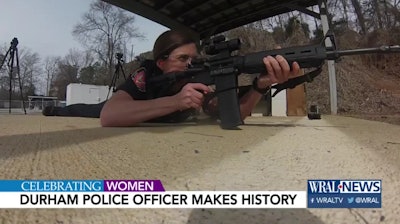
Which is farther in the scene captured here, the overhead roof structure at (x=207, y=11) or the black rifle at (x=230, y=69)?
the overhead roof structure at (x=207, y=11)

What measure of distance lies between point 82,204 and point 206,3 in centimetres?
327

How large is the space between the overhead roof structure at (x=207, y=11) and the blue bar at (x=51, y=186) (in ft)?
9.03

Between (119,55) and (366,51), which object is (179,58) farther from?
(119,55)

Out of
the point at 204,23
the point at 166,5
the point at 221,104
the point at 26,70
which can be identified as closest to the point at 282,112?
the point at 204,23

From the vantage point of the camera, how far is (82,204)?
0.32 meters

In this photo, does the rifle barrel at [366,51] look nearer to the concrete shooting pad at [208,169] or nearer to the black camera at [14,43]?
the concrete shooting pad at [208,169]

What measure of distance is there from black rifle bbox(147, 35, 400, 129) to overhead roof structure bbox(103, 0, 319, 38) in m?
1.90

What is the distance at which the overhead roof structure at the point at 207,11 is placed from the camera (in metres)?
2.99

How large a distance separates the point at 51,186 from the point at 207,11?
3.37 metres

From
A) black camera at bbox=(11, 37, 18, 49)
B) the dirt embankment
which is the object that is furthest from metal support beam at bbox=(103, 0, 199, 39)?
the dirt embankment

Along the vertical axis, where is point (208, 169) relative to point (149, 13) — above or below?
below

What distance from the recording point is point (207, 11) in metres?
3.47

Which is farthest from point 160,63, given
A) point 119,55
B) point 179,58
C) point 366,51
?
point 119,55

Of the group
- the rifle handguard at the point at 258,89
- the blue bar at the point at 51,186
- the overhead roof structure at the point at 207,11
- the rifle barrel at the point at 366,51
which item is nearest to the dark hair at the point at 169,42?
the rifle handguard at the point at 258,89
